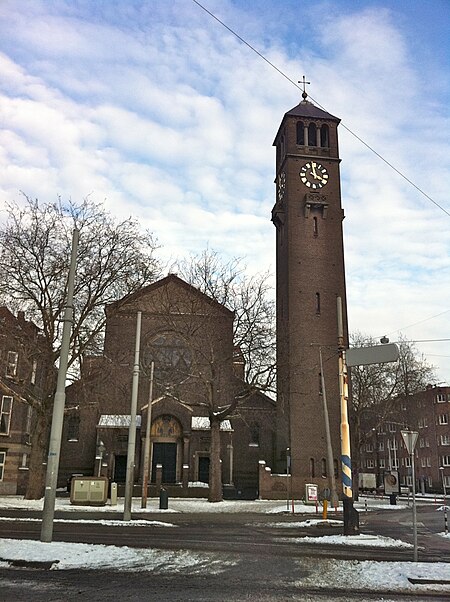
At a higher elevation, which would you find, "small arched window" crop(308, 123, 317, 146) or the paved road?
"small arched window" crop(308, 123, 317, 146)

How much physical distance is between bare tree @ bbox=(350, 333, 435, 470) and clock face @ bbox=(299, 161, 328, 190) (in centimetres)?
1345

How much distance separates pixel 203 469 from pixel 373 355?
102ft

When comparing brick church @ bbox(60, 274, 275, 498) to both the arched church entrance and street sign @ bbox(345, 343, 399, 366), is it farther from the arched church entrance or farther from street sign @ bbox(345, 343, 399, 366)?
street sign @ bbox(345, 343, 399, 366)

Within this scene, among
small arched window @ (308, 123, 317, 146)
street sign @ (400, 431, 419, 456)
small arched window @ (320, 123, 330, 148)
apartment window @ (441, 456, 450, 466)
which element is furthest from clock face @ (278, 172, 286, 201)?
apartment window @ (441, 456, 450, 466)

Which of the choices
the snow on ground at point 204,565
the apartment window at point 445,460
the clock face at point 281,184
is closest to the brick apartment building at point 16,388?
the snow on ground at point 204,565

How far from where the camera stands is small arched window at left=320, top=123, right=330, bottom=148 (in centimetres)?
4891

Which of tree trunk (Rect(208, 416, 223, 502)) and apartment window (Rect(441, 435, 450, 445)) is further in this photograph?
apartment window (Rect(441, 435, 450, 445))

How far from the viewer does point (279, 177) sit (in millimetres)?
50469

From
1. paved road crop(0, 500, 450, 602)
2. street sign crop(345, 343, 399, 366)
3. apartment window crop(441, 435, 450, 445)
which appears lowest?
paved road crop(0, 500, 450, 602)

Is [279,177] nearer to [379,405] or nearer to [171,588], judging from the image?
[379,405]

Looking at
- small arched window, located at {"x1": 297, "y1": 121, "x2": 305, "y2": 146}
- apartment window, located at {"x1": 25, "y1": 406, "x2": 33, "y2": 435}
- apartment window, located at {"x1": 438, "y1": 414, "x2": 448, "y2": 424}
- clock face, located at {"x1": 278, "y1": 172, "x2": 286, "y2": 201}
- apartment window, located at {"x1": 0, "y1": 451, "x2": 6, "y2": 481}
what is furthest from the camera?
apartment window, located at {"x1": 438, "y1": 414, "x2": 448, "y2": 424}

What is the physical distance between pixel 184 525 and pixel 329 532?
5136mm

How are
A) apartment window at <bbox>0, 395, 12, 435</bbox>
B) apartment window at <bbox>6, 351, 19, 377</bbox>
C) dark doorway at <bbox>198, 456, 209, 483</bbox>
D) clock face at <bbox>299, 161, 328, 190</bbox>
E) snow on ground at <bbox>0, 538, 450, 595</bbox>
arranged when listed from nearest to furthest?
snow on ground at <bbox>0, 538, 450, 595</bbox>
apartment window at <bbox>6, 351, 19, 377</bbox>
apartment window at <bbox>0, 395, 12, 435</bbox>
dark doorway at <bbox>198, 456, 209, 483</bbox>
clock face at <bbox>299, 161, 328, 190</bbox>

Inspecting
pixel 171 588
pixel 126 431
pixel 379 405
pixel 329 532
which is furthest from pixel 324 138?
pixel 171 588
